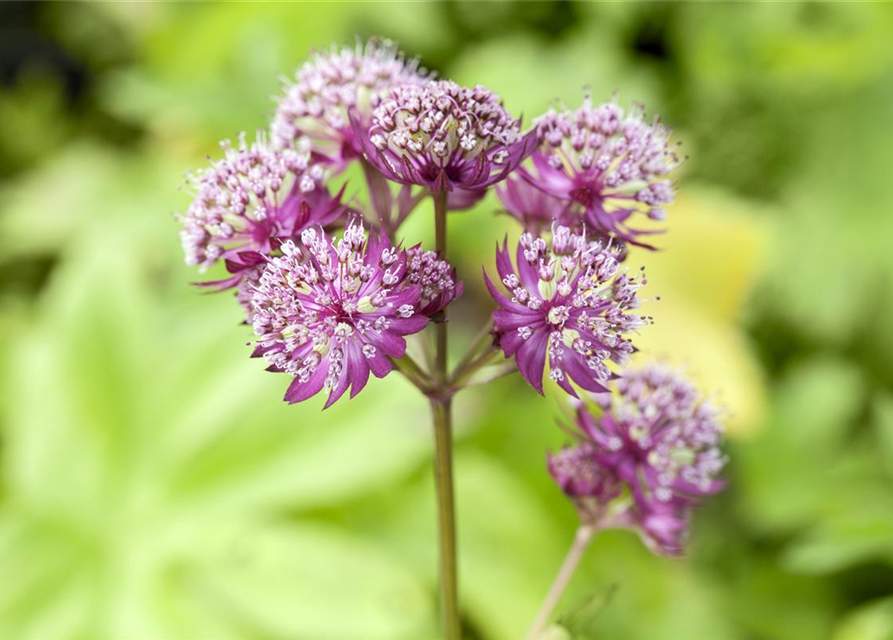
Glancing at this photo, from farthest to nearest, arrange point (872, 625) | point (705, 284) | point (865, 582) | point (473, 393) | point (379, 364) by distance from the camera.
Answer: point (705, 284), point (473, 393), point (865, 582), point (872, 625), point (379, 364)

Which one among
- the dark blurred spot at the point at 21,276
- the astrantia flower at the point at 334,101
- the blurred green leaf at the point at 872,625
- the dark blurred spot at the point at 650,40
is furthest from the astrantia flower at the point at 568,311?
the dark blurred spot at the point at 21,276

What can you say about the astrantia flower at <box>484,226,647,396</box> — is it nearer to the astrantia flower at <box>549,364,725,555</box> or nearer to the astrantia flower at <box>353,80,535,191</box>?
the astrantia flower at <box>353,80,535,191</box>

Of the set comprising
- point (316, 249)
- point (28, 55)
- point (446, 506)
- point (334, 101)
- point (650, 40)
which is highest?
point (28, 55)

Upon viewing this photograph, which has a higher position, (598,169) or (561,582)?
(598,169)

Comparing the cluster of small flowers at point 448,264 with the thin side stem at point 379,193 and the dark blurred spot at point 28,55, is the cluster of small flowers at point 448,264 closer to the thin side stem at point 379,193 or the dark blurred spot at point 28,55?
the thin side stem at point 379,193

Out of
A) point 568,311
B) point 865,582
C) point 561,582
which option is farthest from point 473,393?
point 568,311

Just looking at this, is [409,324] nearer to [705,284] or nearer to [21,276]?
[705,284]
